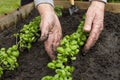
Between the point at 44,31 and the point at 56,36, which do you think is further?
the point at 56,36

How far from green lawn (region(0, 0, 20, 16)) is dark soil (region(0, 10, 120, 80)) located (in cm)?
125

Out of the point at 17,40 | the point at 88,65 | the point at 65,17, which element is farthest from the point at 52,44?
the point at 65,17

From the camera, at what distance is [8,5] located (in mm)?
4859

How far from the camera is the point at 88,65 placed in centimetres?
273

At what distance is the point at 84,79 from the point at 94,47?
47 centimetres

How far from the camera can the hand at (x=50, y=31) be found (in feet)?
8.78

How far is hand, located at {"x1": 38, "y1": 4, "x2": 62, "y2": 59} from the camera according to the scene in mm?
2677

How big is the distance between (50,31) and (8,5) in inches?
88.2

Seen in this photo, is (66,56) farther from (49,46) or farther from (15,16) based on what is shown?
(15,16)

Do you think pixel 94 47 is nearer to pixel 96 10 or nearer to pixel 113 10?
pixel 96 10

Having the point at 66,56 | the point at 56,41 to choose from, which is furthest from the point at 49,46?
the point at 66,56

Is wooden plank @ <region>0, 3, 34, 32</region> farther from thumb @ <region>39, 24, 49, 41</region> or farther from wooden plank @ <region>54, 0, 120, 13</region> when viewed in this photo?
thumb @ <region>39, 24, 49, 41</region>

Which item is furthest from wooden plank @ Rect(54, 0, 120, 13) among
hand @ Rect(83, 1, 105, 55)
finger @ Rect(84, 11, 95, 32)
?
finger @ Rect(84, 11, 95, 32)

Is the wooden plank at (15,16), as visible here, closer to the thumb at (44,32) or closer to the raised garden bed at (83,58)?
the raised garden bed at (83,58)
